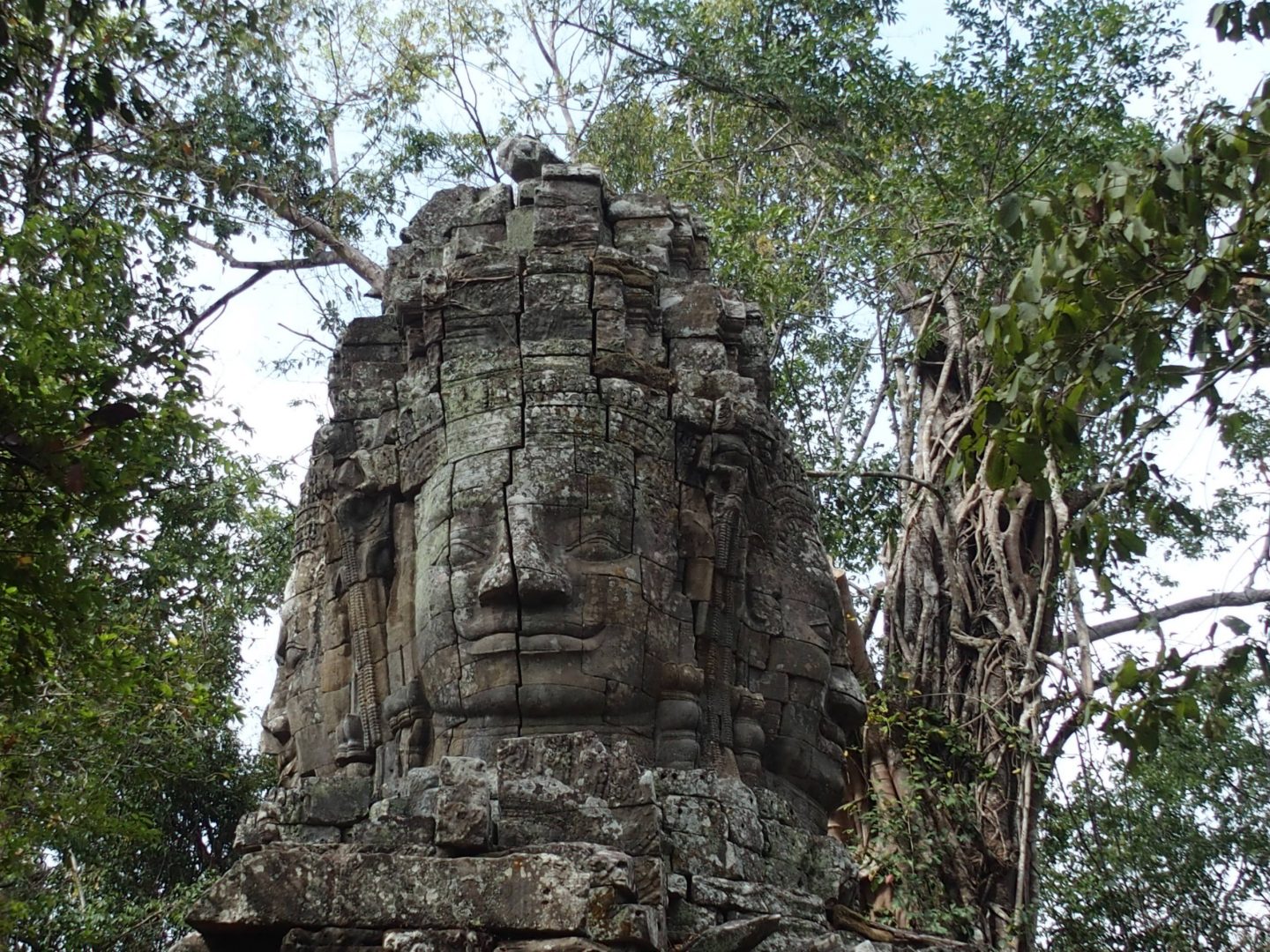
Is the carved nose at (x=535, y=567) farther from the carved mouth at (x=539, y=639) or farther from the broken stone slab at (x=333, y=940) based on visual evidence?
the broken stone slab at (x=333, y=940)

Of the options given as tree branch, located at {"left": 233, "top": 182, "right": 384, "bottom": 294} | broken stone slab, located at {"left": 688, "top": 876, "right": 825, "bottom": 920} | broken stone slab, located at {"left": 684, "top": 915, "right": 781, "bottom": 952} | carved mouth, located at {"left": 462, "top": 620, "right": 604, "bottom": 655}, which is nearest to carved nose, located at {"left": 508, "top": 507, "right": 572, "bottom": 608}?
carved mouth, located at {"left": 462, "top": 620, "right": 604, "bottom": 655}

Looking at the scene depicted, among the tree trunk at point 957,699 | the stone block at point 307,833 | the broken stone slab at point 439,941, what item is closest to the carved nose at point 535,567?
the stone block at point 307,833

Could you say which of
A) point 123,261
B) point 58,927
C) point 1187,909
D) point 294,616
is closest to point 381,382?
point 294,616

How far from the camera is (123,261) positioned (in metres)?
14.1

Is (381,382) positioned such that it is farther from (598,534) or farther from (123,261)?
(123,261)

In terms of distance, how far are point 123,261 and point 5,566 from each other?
7.29 metres

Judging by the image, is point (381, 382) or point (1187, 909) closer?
point (381, 382)

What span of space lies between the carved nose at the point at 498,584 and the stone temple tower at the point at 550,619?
0.5 inches

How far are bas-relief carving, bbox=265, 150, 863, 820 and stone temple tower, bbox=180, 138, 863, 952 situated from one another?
1 cm

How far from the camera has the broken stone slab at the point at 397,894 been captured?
5875 millimetres

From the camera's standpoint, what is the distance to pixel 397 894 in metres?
5.96

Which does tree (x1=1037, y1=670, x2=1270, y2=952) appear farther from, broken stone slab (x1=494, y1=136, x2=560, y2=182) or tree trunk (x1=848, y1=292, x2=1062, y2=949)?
broken stone slab (x1=494, y1=136, x2=560, y2=182)

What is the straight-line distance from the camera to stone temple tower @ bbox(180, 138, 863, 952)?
20.4ft

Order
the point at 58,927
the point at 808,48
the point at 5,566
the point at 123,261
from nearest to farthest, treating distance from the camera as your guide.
Answer: 1. the point at 5,566
2. the point at 58,927
3. the point at 123,261
4. the point at 808,48
